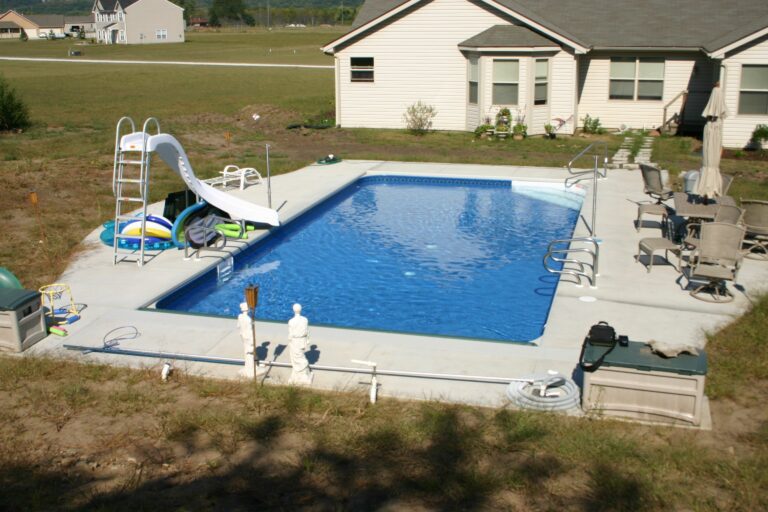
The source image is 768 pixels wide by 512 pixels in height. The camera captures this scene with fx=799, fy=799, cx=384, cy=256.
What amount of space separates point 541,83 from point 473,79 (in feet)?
7.85

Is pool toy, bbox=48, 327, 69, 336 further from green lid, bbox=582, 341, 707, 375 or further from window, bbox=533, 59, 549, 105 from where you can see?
window, bbox=533, 59, 549, 105

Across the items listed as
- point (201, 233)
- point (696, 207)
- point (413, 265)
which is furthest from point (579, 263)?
point (201, 233)

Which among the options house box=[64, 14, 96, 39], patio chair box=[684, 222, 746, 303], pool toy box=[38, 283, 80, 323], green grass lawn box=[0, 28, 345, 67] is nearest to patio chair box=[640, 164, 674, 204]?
patio chair box=[684, 222, 746, 303]

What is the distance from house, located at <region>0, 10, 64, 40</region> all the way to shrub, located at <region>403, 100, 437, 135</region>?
12960cm

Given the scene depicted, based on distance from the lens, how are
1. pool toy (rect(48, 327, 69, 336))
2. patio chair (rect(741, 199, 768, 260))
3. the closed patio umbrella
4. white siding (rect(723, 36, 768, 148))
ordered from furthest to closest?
white siding (rect(723, 36, 768, 148)), the closed patio umbrella, patio chair (rect(741, 199, 768, 260)), pool toy (rect(48, 327, 69, 336))

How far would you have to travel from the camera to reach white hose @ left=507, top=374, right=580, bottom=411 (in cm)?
825

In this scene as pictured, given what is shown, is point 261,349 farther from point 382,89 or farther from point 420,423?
point 382,89

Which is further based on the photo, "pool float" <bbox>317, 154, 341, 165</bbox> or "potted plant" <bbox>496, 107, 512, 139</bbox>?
"potted plant" <bbox>496, 107, 512, 139</bbox>

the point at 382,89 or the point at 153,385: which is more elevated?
the point at 382,89

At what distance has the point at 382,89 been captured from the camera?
29.5 metres

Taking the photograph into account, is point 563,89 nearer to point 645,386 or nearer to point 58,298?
point 58,298

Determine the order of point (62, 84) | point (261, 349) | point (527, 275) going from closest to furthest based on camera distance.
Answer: point (261, 349), point (527, 275), point (62, 84)

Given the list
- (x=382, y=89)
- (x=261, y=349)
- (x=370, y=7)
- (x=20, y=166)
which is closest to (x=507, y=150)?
(x=382, y=89)

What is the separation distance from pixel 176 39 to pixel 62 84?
206 feet
